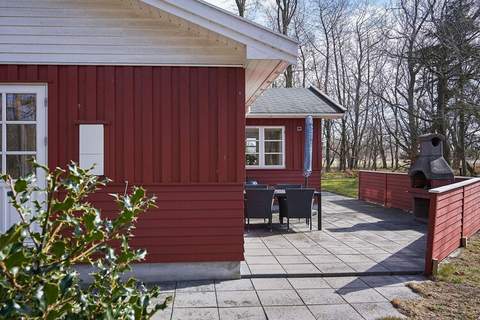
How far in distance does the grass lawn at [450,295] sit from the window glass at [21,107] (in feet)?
15.2

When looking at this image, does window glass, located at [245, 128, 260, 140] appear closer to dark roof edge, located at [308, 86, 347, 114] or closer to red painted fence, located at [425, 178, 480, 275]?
dark roof edge, located at [308, 86, 347, 114]

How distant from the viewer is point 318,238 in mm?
7668

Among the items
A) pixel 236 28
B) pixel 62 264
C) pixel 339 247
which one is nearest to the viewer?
pixel 62 264

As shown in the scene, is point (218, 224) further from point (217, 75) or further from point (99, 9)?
point (99, 9)

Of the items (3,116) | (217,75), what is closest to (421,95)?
(217,75)

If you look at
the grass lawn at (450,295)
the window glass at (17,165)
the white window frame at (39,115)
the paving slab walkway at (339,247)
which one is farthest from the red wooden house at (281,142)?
the window glass at (17,165)

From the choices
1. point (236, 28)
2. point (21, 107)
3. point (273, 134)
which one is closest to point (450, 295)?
point (236, 28)

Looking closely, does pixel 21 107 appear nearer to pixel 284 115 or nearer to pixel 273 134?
pixel 284 115

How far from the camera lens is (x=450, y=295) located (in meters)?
4.68

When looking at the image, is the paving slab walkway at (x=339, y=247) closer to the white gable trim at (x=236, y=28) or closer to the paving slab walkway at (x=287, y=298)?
the paving slab walkway at (x=287, y=298)

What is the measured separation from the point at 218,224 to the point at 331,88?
31830 millimetres

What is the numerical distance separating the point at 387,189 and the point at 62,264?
40.1 feet

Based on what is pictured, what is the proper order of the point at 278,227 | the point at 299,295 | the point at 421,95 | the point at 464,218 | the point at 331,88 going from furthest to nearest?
the point at 331,88 < the point at 421,95 < the point at 278,227 < the point at 464,218 < the point at 299,295

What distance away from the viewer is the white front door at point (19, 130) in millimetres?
5059
